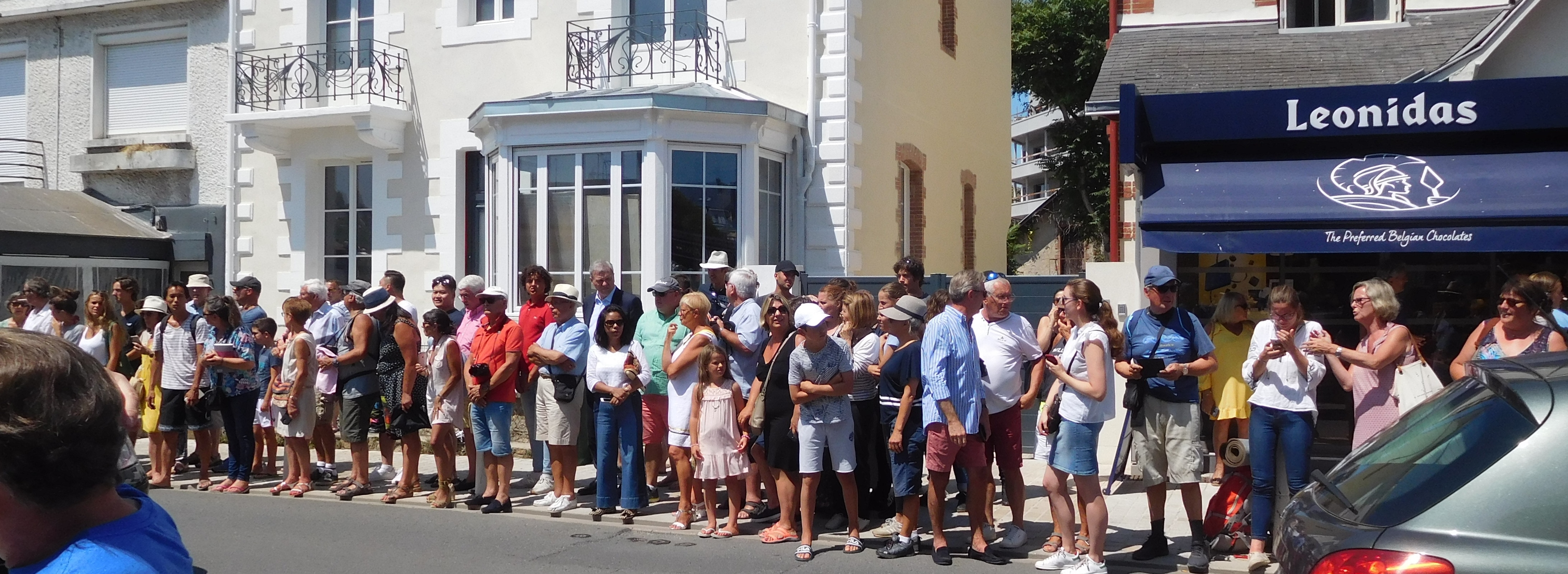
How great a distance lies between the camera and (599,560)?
7398 mm

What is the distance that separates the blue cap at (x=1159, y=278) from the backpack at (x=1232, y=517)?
1294mm

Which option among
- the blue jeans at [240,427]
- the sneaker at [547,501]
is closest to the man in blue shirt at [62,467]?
Result: the sneaker at [547,501]

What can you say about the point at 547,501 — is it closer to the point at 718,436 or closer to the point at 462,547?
the point at 462,547

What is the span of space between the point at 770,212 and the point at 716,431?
6121 mm

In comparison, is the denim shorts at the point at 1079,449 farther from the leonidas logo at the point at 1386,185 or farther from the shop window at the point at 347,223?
the shop window at the point at 347,223

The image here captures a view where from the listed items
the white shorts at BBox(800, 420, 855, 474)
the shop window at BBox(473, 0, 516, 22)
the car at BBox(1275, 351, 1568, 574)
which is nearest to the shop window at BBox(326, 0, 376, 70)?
the shop window at BBox(473, 0, 516, 22)

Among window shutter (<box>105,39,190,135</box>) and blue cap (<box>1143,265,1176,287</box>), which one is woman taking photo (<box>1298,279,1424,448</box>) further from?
window shutter (<box>105,39,190,135</box>)

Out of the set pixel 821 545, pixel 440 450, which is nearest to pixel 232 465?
pixel 440 450

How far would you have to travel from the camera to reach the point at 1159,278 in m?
6.96

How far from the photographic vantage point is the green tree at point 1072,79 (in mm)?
33969

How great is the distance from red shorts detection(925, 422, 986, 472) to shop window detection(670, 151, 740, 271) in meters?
6.56

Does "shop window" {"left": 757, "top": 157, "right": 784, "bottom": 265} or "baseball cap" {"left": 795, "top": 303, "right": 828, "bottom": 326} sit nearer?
"baseball cap" {"left": 795, "top": 303, "right": 828, "bottom": 326}

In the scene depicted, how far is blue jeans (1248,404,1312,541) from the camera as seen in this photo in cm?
667

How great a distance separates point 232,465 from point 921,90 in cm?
1017
